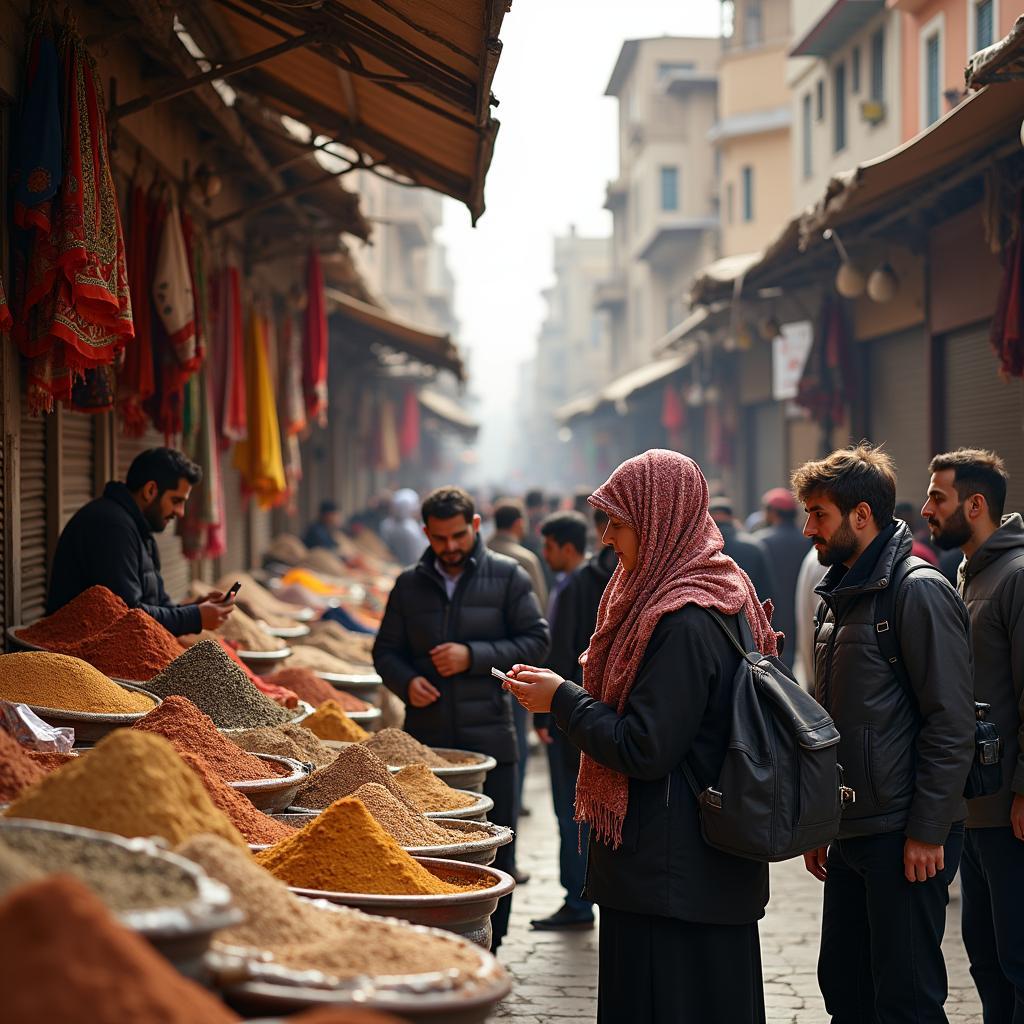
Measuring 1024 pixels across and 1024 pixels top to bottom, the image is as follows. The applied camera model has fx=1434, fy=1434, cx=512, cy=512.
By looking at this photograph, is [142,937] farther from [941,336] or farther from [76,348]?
[941,336]

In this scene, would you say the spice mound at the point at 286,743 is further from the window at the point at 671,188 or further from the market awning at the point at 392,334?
the window at the point at 671,188

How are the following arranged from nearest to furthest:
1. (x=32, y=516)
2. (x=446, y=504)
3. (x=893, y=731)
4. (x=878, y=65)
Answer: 1. (x=893, y=731)
2. (x=446, y=504)
3. (x=32, y=516)
4. (x=878, y=65)

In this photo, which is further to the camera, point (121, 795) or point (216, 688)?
point (216, 688)

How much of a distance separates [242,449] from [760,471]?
11.4 m

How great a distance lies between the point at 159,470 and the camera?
19.7 ft

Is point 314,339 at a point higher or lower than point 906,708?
higher

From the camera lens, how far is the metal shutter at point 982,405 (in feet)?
31.3

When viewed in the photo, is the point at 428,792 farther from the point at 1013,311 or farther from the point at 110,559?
the point at 1013,311

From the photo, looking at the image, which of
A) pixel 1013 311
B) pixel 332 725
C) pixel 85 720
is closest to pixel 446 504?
pixel 332 725

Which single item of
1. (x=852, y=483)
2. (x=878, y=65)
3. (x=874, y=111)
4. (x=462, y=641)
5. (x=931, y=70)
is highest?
(x=878, y=65)

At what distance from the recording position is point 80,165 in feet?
17.4

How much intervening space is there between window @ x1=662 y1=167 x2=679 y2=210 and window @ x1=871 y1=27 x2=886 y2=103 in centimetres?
2231

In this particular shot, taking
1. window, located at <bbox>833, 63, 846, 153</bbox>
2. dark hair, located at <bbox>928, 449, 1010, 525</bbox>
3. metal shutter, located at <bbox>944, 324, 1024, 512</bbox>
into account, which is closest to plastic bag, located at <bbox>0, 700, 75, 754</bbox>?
dark hair, located at <bbox>928, 449, 1010, 525</bbox>

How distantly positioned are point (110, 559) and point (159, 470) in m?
0.48
